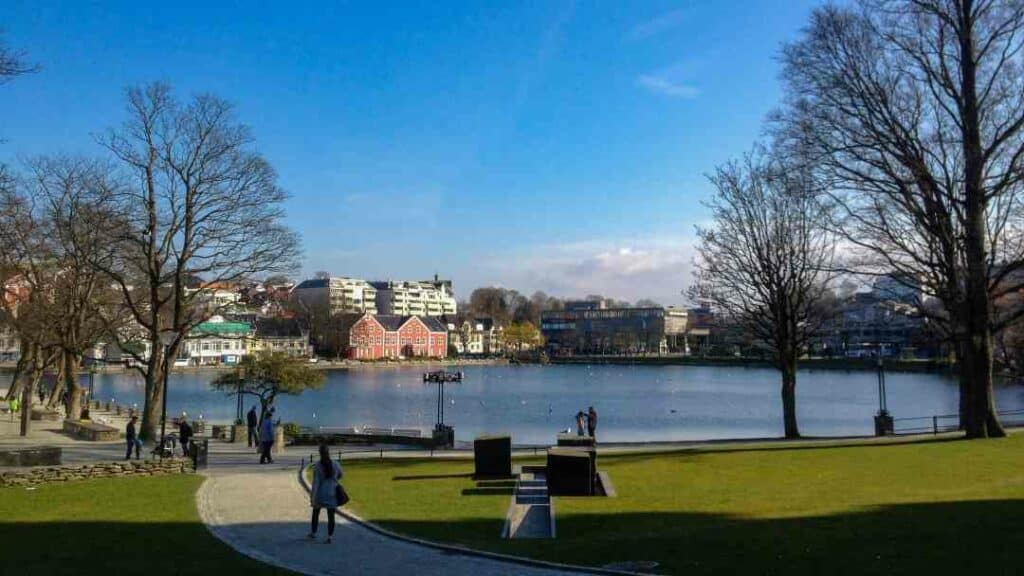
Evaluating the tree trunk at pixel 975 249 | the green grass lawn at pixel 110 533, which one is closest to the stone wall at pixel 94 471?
the green grass lawn at pixel 110 533

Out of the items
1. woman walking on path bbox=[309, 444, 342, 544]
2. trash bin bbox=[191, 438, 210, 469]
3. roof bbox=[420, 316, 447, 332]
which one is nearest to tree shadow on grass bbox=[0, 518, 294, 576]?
woman walking on path bbox=[309, 444, 342, 544]

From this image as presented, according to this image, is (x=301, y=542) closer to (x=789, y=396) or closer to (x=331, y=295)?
(x=789, y=396)

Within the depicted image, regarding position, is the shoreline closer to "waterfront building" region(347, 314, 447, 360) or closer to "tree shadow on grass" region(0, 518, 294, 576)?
"waterfront building" region(347, 314, 447, 360)

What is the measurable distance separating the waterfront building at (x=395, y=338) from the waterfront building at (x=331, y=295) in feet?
19.4

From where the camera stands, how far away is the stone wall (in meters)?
18.5

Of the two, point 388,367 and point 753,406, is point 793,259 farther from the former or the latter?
point 388,367

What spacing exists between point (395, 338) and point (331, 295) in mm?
21659

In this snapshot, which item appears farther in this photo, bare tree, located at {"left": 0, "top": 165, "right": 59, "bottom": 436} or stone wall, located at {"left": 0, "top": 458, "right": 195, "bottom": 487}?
bare tree, located at {"left": 0, "top": 165, "right": 59, "bottom": 436}

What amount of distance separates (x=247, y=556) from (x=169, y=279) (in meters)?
21.9

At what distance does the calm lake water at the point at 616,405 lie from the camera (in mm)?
45812

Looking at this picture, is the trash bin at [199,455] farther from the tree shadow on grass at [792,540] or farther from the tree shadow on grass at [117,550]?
the tree shadow on grass at [792,540]

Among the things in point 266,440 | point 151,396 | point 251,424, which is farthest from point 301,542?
point 151,396

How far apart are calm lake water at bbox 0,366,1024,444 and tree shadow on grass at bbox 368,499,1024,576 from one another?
71.6 ft

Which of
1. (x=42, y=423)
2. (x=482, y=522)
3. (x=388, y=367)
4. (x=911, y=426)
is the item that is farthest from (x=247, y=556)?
(x=388, y=367)
